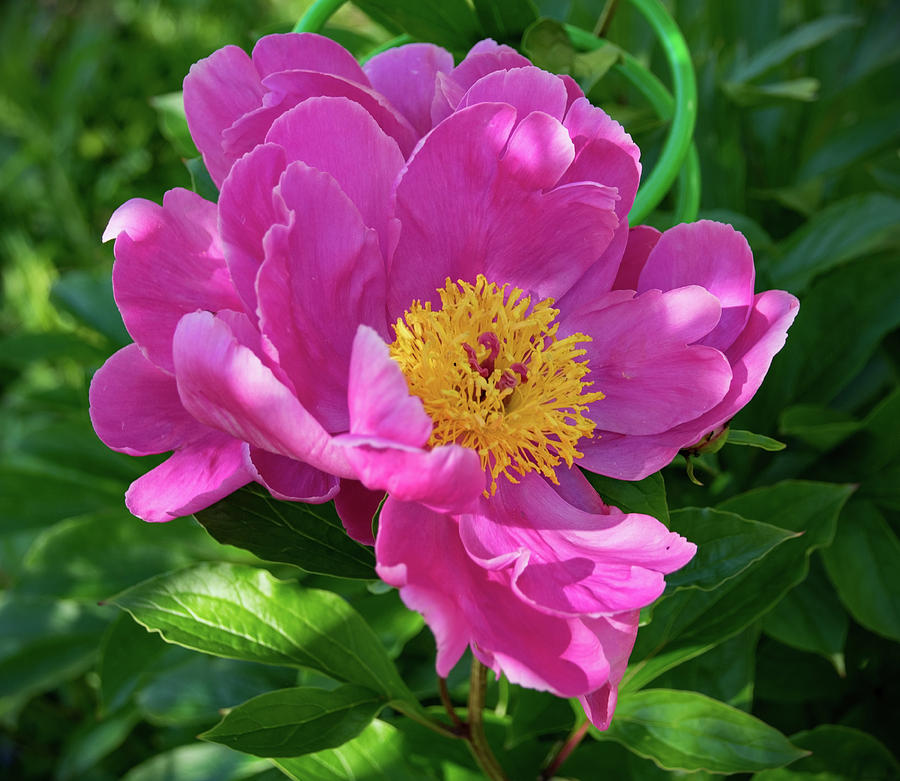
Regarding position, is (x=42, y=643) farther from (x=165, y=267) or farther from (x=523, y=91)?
(x=523, y=91)

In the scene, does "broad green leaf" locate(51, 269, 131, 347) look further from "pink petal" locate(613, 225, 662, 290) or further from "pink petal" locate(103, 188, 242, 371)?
"pink petal" locate(613, 225, 662, 290)

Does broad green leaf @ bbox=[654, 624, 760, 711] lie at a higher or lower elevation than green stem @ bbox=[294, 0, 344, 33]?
lower

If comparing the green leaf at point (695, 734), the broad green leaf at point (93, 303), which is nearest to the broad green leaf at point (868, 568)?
the green leaf at point (695, 734)

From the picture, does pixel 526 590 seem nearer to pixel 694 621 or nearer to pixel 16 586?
pixel 694 621

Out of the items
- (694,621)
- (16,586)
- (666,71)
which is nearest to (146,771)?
(16,586)

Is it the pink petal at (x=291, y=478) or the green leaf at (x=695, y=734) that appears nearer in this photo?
the pink petal at (x=291, y=478)

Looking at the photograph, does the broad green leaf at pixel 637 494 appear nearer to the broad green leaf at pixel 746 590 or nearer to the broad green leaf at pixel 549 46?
the broad green leaf at pixel 746 590

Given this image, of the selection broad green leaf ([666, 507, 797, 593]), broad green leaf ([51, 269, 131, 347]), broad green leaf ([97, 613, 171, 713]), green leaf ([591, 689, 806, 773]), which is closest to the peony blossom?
broad green leaf ([666, 507, 797, 593])
